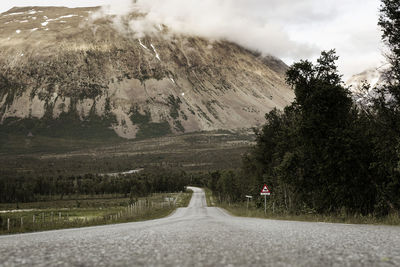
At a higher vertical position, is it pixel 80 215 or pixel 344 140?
pixel 344 140

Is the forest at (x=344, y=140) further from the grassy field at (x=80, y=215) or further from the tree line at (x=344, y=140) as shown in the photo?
the grassy field at (x=80, y=215)

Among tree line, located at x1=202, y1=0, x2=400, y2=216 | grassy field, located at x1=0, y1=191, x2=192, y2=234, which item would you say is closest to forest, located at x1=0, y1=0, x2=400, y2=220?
tree line, located at x1=202, y1=0, x2=400, y2=216

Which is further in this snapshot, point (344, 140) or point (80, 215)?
point (80, 215)

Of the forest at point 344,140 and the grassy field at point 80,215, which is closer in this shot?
the forest at point 344,140

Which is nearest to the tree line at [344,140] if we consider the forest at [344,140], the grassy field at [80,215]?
the forest at [344,140]

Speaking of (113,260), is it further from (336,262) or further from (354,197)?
(354,197)

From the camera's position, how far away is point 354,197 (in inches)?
1227

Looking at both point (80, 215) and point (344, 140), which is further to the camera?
point (80, 215)

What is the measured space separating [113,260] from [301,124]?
31.2m

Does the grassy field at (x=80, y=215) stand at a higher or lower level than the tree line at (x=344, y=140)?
lower

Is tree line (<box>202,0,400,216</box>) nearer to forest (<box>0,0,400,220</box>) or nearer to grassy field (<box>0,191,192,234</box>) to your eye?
forest (<box>0,0,400,220</box>)

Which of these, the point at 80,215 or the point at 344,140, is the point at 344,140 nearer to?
the point at 344,140

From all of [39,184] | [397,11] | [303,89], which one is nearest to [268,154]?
[303,89]

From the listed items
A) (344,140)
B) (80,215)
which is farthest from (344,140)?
(80,215)
